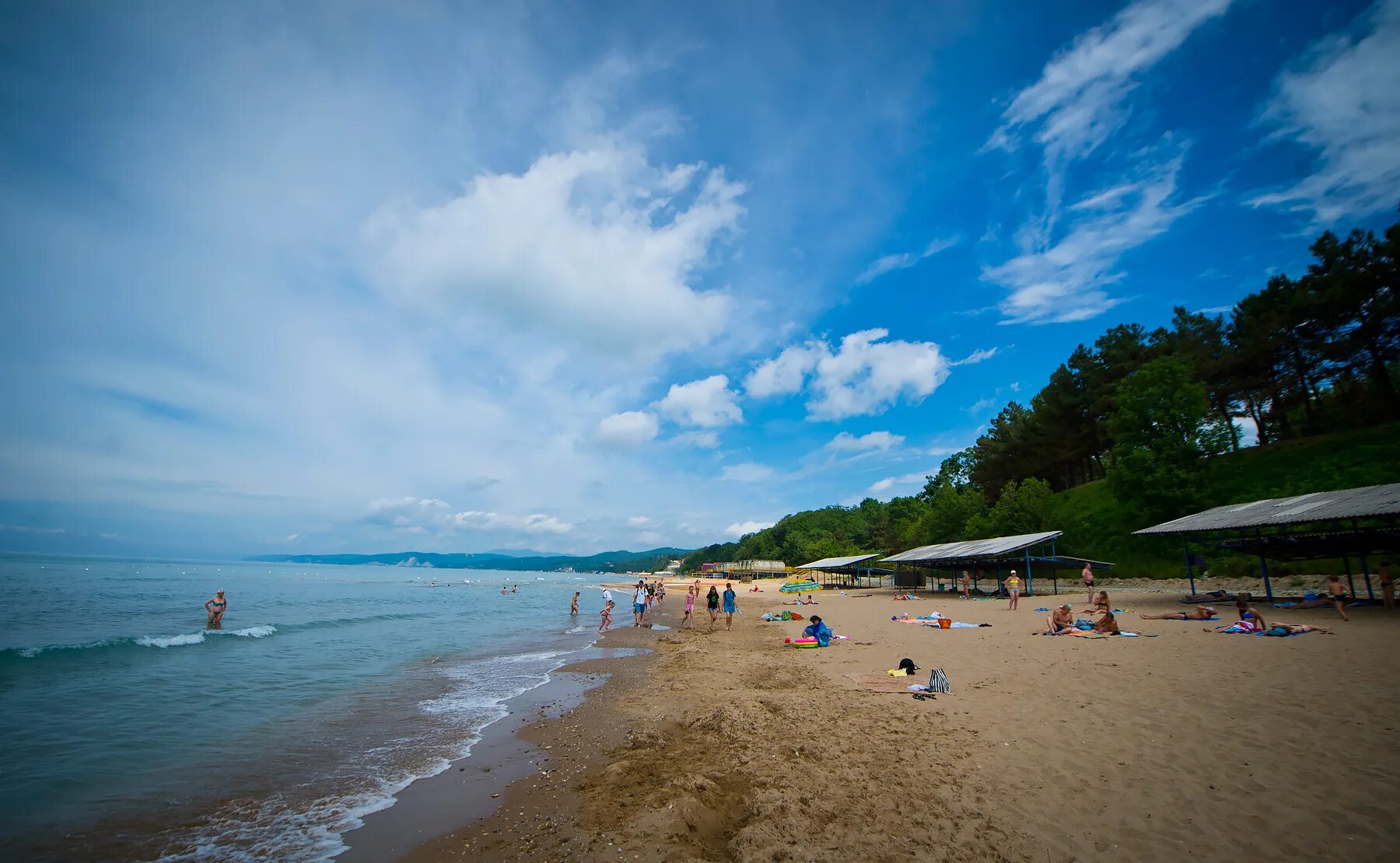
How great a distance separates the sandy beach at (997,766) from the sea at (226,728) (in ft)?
6.27

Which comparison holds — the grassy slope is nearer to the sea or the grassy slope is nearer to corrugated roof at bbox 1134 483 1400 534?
corrugated roof at bbox 1134 483 1400 534

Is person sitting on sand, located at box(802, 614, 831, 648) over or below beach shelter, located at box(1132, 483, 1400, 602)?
below

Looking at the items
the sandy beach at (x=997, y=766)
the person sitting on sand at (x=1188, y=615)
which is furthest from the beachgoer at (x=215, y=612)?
the person sitting on sand at (x=1188, y=615)

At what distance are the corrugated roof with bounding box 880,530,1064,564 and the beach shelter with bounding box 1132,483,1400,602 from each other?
17.9 ft

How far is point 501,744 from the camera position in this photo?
827 centimetres

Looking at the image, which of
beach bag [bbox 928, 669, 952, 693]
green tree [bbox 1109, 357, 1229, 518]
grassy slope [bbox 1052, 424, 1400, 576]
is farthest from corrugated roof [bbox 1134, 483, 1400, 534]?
grassy slope [bbox 1052, 424, 1400, 576]

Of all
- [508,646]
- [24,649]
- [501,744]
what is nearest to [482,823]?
[501,744]

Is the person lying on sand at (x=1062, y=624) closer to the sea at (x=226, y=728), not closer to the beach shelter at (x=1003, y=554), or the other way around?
the beach shelter at (x=1003, y=554)

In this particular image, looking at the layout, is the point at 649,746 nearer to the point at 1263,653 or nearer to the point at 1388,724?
the point at 1388,724

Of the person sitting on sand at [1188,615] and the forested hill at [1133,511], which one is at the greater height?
the forested hill at [1133,511]

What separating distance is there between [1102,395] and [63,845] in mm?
54077

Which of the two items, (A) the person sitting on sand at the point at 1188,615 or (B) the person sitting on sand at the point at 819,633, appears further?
(B) the person sitting on sand at the point at 819,633

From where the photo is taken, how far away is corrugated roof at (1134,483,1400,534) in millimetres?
14281

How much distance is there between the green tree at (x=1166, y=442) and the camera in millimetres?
32219
